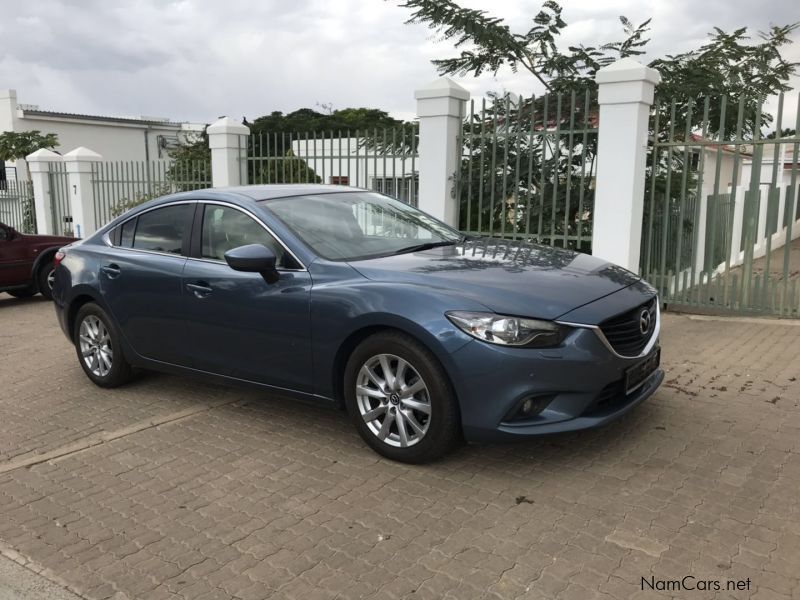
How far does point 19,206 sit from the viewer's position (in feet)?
60.1

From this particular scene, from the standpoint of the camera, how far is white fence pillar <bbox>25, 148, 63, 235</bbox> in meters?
16.1

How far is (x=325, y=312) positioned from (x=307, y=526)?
124 centimetres

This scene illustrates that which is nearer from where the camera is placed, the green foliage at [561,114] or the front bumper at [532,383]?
→ the front bumper at [532,383]

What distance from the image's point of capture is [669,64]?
30.2 ft

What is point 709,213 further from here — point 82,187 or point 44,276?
point 82,187

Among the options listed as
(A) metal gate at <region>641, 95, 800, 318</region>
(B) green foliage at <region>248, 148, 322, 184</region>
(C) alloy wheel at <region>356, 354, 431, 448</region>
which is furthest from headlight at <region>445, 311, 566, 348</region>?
(B) green foliage at <region>248, 148, 322, 184</region>

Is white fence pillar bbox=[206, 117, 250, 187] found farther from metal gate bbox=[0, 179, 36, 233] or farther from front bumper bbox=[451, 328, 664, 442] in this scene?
front bumper bbox=[451, 328, 664, 442]

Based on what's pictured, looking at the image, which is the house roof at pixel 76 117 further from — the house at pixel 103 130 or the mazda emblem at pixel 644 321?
the mazda emblem at pixel 644 321

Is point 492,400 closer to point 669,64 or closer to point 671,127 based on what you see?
point 671,127

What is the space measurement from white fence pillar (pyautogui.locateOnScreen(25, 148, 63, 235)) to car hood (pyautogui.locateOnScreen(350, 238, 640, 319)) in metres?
14.2

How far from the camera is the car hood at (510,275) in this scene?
12.4 ft

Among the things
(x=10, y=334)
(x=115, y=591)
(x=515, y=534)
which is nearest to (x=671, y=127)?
(x=515, y=534)

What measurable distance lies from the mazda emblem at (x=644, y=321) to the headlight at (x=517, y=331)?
0.69m

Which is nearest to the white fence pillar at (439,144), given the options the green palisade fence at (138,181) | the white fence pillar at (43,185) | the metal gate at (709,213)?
the metal gate at (709,213)
